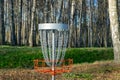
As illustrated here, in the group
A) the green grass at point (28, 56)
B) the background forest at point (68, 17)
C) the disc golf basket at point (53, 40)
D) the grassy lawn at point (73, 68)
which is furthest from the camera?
the background forest at point (68, 17)

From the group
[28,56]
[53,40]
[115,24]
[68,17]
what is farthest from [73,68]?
[68,17]

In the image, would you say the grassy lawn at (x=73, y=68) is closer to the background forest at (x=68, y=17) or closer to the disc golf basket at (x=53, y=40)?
the disc golf basket at (x=53, y=40)

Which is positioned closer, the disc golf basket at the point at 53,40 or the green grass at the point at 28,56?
the disc golf basket at the point at 53,40

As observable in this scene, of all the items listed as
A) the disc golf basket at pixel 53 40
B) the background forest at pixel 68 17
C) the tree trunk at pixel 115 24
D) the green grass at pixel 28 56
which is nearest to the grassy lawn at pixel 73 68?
the green grass at pixel 28 56

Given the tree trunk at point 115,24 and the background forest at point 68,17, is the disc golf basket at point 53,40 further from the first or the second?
the background forest at point 68,17

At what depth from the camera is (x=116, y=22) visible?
19.2 meters

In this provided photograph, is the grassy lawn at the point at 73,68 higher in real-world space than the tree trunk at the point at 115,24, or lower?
lower

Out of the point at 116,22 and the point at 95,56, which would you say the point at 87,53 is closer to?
the point at 95,56

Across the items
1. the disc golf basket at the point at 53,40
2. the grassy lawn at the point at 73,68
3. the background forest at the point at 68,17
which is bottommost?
the grassy lawn at the point at 73,68

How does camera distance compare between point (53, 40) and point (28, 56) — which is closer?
point (53, 40)

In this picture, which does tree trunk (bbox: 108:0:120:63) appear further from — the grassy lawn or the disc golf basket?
the disc golf basket

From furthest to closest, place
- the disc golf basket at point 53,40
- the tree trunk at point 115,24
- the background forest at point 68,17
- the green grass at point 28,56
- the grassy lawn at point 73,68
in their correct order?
the background forest at point 68,17 < the green grass at point 28,56 < the tree trunk at point 115,24 < the grassy lawn at point 73,68 < the disc golf basket at point 53,40

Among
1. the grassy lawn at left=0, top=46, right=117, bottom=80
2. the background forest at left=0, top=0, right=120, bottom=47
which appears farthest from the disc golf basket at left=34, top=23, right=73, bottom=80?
the background forest at left=0, top=0, right=120, bottom=47

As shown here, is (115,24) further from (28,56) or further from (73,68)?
(28,56)
